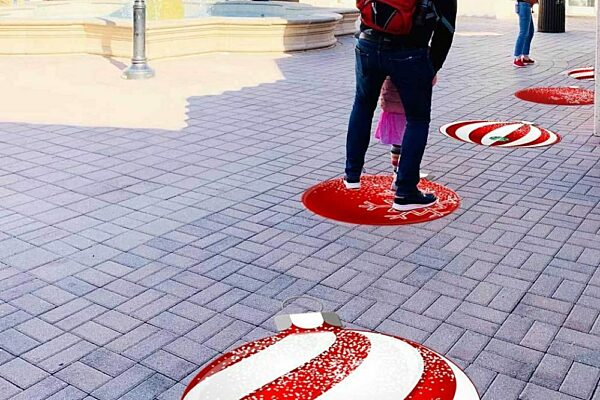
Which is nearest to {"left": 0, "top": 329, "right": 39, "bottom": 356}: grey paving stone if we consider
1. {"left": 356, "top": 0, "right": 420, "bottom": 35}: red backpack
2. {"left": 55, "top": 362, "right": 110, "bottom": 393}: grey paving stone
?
{"left": 55, "top": 362, "right": 110, "bottom": 393}: grey paving stone

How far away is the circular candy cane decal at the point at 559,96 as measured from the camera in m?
8.67

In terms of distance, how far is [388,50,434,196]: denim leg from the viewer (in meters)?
4.64

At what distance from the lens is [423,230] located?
15.3ft

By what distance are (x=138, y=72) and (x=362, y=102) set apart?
6.09 m

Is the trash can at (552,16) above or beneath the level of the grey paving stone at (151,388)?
above

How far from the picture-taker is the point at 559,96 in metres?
8.98

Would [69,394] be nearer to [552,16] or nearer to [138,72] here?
[138,72]

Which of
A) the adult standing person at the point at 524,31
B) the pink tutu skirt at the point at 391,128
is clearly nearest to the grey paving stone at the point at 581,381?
the pink tutu skirt at the point at 391,128

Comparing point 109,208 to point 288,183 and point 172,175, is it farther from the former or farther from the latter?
point 288,183

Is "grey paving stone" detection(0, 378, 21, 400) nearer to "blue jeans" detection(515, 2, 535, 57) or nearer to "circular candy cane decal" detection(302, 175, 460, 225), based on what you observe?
"circular candy cane decal" detection(302, 175, 460, 225)

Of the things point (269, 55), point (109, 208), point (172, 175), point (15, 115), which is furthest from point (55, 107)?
point (269, 55)

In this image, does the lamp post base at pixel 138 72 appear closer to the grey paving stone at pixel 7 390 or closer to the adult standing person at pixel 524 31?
the adult standing person at pixel 524 31

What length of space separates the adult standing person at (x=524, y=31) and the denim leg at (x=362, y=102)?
6242 mm

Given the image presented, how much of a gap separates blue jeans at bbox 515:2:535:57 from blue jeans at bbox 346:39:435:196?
254 inches
